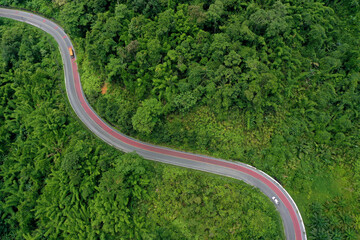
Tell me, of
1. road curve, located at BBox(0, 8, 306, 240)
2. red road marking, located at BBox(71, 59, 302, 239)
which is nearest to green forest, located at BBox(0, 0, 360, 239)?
road curve, located at BBox(0, 8, 306, 240)

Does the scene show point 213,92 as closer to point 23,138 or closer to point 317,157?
point 317,157

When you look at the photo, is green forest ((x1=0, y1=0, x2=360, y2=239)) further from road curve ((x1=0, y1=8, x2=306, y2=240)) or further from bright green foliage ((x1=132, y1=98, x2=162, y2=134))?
road curve ((x1=0, y1=8, x2=306, y2=240))

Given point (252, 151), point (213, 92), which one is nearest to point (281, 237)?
point (252, 151)

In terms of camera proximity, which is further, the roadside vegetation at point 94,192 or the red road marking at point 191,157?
the red road marking at point 191,157

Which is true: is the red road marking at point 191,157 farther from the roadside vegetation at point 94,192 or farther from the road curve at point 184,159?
the roadside vegetation at point 94,192

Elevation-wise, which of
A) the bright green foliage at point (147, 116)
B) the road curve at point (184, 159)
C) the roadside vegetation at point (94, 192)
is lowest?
the roadside vegetation at point (94, 192)

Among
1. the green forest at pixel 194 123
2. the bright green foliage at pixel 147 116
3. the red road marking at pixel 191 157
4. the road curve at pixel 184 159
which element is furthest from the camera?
the bright green foliage at pixel 147 116

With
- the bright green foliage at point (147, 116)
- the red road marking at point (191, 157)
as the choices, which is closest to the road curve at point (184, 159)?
the red road marking at point (191, 157)

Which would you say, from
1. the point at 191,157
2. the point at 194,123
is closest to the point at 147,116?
the point at 194,123
